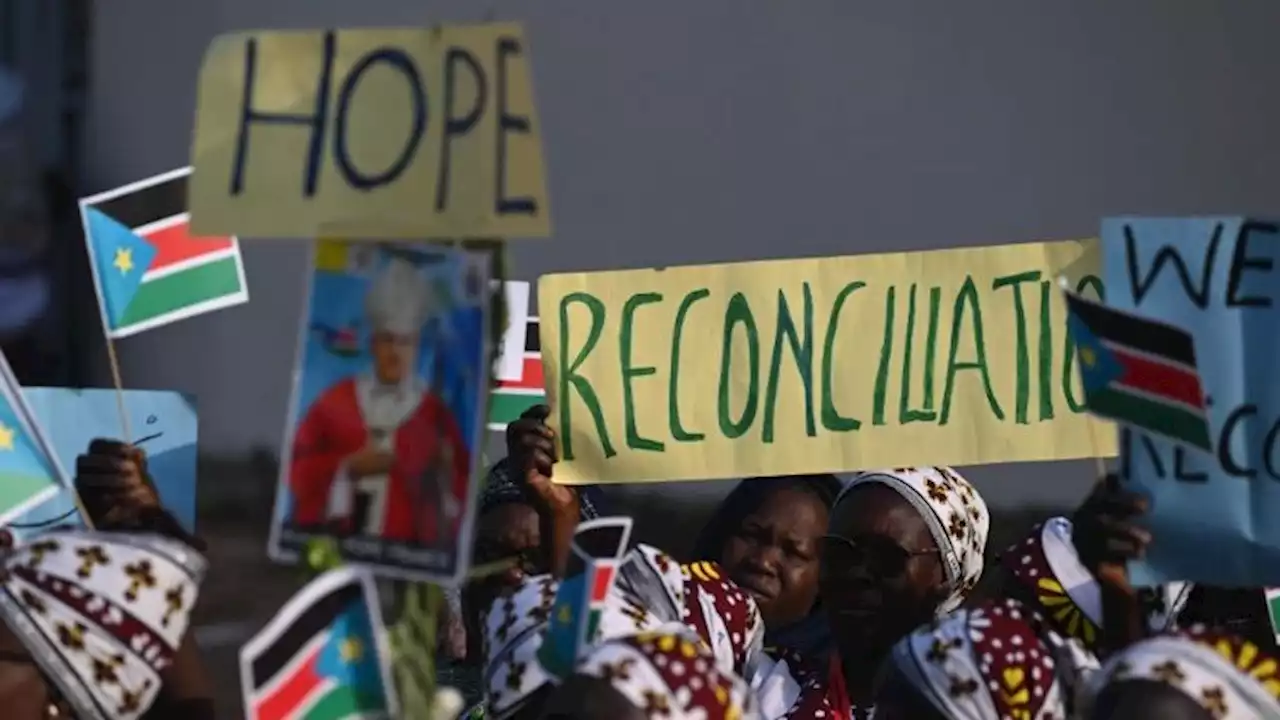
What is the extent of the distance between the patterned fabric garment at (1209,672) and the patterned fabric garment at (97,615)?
1068 mm

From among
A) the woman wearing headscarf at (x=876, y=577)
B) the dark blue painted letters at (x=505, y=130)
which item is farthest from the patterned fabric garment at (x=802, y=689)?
the dark blue painted letters at (x=505, y=130)

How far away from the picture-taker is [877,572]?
13.4ft

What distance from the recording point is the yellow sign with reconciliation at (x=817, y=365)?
390 cm

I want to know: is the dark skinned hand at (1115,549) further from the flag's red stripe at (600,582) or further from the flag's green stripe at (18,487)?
the flag's green stripe at (18,487)

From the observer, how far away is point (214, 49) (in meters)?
2.76

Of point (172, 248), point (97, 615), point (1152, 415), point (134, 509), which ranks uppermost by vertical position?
point (172, 248)

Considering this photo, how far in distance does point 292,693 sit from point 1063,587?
1386 millimetres

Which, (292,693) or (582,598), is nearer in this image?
(292,693)

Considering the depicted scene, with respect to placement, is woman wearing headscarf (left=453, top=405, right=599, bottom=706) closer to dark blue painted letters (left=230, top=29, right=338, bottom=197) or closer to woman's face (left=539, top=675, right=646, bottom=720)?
woman's face (left=539, top=675, right=646, bottom=720)

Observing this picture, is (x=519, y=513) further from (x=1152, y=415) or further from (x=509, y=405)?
(x=1152, y=415)

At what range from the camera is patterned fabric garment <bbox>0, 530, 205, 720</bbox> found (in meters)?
2.89

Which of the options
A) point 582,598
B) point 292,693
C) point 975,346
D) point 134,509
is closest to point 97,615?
point 134,509

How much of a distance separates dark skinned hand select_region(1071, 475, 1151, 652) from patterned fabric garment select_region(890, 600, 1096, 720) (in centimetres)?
12

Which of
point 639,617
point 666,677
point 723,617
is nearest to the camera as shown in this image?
point 666,677
